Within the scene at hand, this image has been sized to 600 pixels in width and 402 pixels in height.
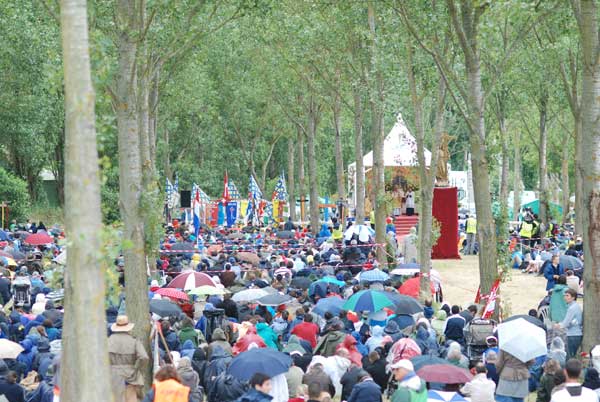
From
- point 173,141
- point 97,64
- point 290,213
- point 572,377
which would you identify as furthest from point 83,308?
point 173,141

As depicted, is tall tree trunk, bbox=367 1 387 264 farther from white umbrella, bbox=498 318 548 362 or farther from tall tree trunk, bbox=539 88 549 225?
white umbrella, bbox=498 318 548 362

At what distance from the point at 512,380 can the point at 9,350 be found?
7050 mm

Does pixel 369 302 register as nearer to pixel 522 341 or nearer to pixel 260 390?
pixel 522 341

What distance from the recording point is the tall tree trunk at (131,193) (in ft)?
50.5

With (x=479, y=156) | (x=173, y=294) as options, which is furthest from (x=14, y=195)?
(x=479, y=156)

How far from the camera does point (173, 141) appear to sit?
211ft

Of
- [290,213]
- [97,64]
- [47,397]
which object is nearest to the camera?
[97,64]

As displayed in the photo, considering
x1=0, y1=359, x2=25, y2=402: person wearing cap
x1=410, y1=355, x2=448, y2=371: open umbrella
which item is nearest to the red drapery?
x1=410, y1=355, x2=448, y2=371: open umbrella

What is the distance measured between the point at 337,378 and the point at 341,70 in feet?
75.7

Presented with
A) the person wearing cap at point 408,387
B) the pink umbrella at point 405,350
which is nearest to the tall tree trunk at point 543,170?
the pink umbrella at point 405,350

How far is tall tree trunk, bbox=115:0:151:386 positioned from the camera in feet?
50.5

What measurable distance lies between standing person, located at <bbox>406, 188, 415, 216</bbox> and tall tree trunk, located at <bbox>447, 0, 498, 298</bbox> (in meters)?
27.9

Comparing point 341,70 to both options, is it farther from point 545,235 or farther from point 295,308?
point 295,308

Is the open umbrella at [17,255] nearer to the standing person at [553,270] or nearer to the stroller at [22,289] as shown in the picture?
the stroller at [22,289]
